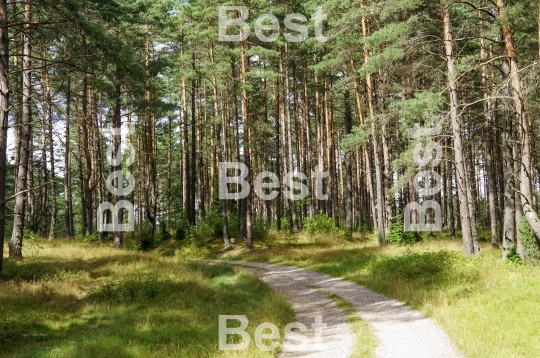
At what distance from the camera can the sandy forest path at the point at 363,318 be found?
6.85m

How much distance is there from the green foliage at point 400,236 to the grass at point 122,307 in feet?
31.5

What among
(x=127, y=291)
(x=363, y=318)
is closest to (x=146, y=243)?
(x=127, y=291)

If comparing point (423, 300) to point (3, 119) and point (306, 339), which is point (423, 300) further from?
point (3, 119)

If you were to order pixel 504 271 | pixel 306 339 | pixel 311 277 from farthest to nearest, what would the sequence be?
pixel 311 277 → pixel 504 271 → pixel 306 339

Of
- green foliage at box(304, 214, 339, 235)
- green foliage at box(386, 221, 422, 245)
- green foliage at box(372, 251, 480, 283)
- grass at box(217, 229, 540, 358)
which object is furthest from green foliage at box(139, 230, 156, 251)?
green foliage at box(372, 251, 480, 283)

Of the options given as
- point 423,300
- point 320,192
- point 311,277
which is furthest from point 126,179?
point 423,300

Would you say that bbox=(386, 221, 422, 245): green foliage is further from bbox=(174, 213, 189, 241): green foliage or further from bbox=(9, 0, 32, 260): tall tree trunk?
bbox=(9, 0, 32, 260): tall tree trunk

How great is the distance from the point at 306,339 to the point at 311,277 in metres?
7.36

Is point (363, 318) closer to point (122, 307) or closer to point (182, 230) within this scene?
point (122, 307)

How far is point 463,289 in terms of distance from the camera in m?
10.1

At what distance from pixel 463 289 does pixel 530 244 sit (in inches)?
165

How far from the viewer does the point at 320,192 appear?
107 feet

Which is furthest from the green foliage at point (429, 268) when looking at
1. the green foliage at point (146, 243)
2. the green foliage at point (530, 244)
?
the green foliage at point (146, 243)

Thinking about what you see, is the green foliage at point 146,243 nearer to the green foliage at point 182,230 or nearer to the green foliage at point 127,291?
the green foliage at point 182,230
